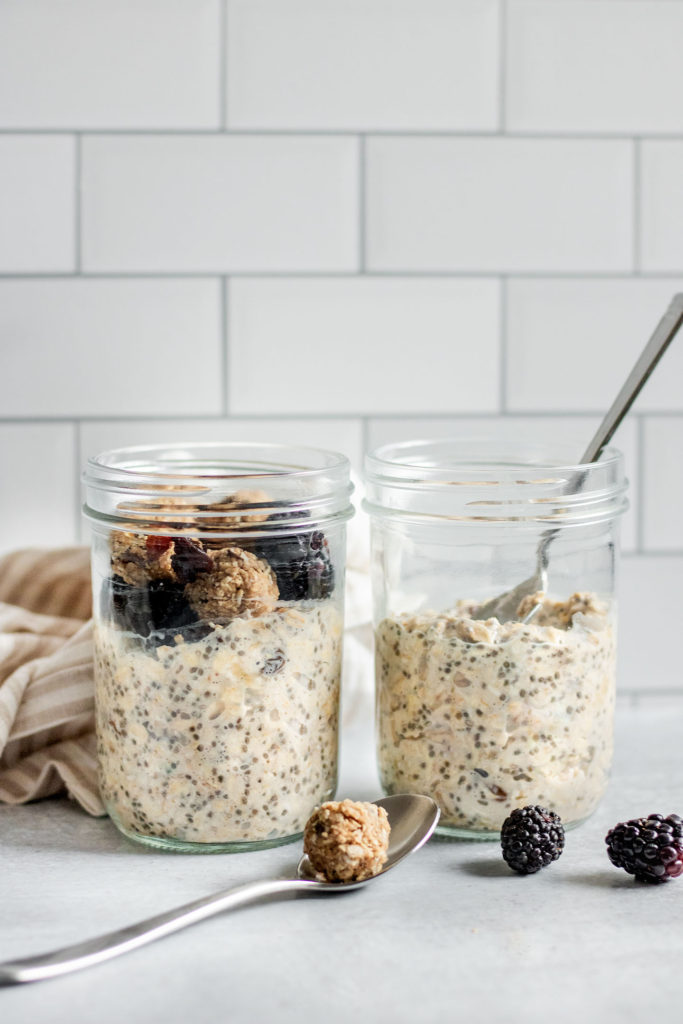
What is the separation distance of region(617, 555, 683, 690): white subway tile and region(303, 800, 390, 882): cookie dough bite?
458mm

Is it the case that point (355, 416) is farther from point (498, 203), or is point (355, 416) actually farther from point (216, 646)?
point (216, 646)

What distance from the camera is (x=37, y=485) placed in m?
0.93

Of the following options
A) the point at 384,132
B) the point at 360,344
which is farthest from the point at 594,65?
the point at 360,344

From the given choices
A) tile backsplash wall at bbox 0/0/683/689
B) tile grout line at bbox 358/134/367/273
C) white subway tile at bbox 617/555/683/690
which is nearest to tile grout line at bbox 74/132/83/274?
tile backsplash wall at bbox 0/0/683/689

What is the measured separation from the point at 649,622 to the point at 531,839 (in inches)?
16.7

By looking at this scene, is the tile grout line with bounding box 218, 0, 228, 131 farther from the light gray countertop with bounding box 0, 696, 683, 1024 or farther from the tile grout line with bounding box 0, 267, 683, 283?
the light gray countertop with bounding box 0, 696, 683, 1024

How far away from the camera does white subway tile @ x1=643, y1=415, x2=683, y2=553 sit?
0.99m

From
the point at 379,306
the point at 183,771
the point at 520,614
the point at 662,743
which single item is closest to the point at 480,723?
the point at 520,614

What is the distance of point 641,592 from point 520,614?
0.33 m

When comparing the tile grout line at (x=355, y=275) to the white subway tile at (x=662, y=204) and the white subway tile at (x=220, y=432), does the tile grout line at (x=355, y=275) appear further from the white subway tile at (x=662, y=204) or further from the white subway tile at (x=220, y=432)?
the white subway tile at (x=220, y=432)

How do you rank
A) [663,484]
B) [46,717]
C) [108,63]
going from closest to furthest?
[46,717] → [108,63] → [663,484]

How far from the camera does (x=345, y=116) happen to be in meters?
0.91

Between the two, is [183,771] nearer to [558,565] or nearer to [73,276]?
[558,565]

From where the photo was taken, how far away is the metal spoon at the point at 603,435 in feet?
2.17
